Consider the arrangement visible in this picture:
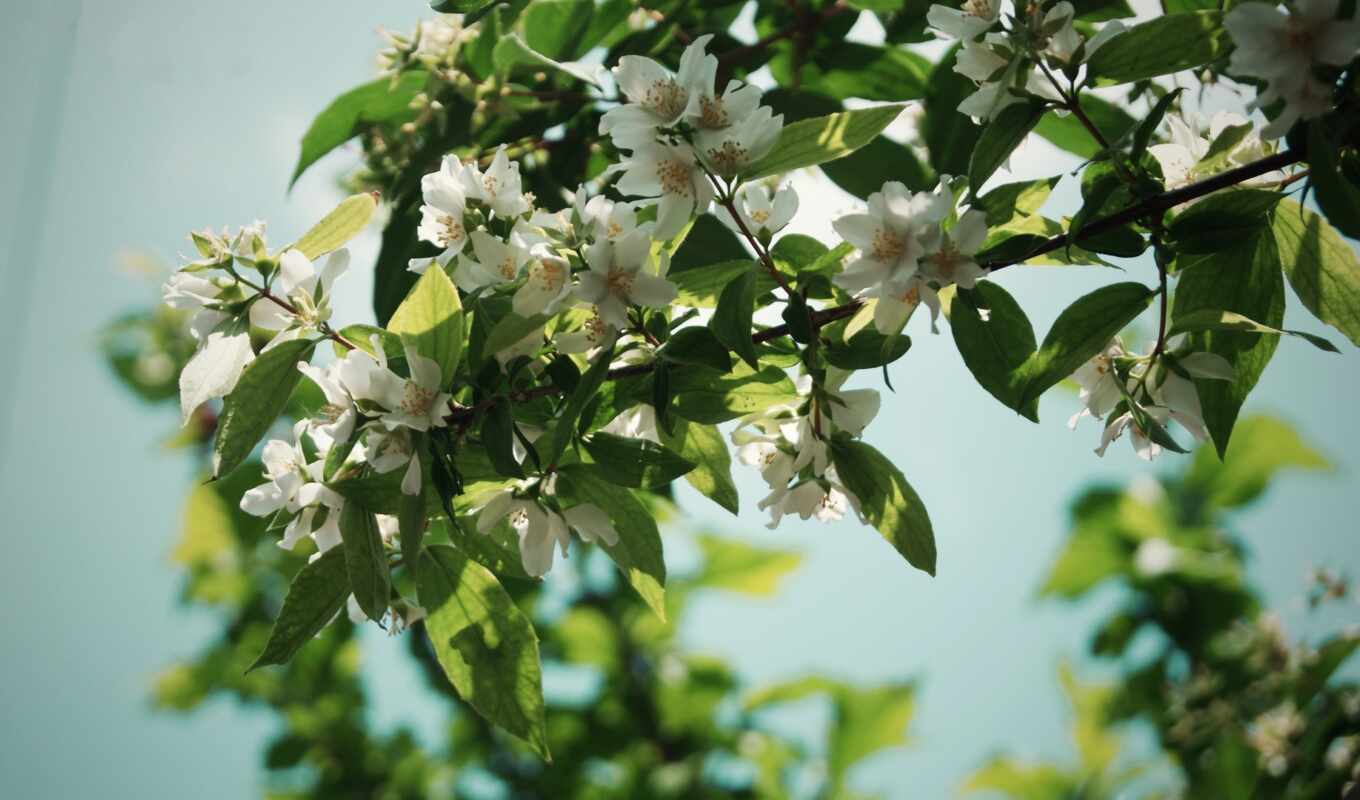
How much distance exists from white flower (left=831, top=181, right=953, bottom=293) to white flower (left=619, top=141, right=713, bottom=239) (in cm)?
10

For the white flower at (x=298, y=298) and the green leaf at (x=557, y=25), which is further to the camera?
the green leaf at (x=557, y=25)

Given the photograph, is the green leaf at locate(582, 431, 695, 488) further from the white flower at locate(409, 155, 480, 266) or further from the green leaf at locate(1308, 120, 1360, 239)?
the green leaf at locate(1308, 120, 1360, 239)

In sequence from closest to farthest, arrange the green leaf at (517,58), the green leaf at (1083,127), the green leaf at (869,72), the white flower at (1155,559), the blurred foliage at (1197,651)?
the green leaf at (517,58), the green leaf at (1083,127), the green leaf at (869,72), the blurred foliage at (1197,651), the white flower at (1155,559)

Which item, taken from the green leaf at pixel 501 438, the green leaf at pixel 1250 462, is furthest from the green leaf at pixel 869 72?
the green leaf at pixel 1250 462

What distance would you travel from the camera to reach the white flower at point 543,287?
0.61 m

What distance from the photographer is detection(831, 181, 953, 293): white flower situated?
0.56 meters

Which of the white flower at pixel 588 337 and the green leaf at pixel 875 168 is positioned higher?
the green leaf at pixel 875 168

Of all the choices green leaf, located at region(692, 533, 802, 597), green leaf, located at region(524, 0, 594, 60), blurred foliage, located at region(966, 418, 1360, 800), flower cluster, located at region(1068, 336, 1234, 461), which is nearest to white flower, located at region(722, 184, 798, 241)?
flower cluster, located at region(1068, 336, 1234, 461)

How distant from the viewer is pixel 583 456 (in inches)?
28.5

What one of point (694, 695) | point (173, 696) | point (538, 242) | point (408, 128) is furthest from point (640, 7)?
point (173, 696)

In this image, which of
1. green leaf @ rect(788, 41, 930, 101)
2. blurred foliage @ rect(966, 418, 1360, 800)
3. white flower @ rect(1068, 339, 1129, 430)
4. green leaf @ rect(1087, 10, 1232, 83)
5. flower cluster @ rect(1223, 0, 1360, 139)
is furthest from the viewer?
blurred foliage @ rect(966, 418, 1360, 800)

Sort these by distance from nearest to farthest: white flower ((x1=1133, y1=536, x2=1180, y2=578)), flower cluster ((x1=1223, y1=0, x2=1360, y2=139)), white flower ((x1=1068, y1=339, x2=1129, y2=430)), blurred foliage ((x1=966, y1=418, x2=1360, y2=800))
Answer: flower cluster ((x1=1223, y1=0, x2=1360, y2=139)), white flower ((x1=1068, y1=339, x2=1129, y2=430)), blurred foliage ((x1=966, y1=418, x2=1360, y2=800)), white flower ((x1=1133, y1=536, x2=1180, y2=578))

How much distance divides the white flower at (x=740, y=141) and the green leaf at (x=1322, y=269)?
12.4 inches

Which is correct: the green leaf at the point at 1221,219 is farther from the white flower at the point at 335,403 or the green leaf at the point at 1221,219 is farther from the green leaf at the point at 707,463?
the white flower at the point at 335,403
